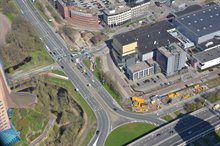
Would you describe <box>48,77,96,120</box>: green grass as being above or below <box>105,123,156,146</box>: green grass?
above

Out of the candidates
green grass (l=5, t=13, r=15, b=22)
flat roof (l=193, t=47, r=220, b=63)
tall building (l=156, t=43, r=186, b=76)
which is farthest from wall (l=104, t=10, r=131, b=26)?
green grass (l=5, t=13, r=15, b=22)

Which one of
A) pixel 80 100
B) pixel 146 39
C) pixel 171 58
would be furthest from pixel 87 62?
pixel 171 58

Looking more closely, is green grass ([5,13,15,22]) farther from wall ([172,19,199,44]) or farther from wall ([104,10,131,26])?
wall ([172,19,199,44])

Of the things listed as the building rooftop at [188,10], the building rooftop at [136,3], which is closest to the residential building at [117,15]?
the building rooftop at [136,3]

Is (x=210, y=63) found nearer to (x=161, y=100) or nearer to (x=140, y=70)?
(x=161, y=100)

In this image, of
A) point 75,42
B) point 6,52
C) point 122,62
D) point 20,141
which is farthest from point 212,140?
point 6,52
